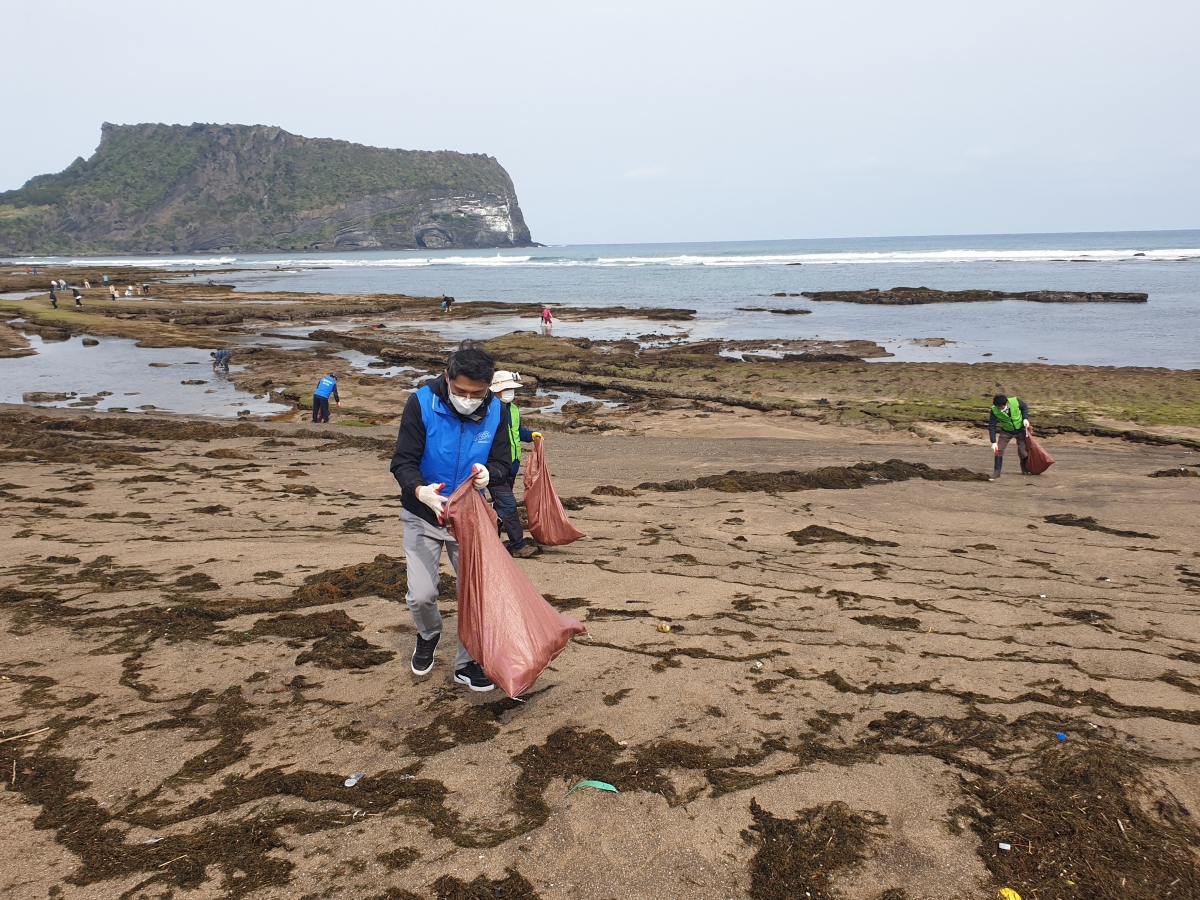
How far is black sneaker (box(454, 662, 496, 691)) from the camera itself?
4184mm

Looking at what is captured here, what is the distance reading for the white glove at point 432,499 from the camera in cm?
380

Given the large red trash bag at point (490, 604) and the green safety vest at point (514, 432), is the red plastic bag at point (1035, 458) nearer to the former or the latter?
the green safety vest at point (514, 432)

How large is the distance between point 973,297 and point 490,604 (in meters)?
47.5

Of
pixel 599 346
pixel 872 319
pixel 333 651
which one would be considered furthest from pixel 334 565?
pixel 872 319

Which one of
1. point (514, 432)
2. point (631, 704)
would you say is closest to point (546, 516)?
point (514, 432)

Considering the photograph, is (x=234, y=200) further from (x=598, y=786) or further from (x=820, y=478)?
(x=598, y=786)

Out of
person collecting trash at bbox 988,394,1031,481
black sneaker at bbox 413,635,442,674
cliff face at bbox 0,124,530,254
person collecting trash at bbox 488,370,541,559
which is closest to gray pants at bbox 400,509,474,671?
black sneaker at bbox 413,635,442,674

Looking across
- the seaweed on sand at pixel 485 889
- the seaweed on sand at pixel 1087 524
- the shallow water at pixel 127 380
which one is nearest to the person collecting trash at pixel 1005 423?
the seaweed on sand at pixel 1087 524

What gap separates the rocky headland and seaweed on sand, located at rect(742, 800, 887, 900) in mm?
44144

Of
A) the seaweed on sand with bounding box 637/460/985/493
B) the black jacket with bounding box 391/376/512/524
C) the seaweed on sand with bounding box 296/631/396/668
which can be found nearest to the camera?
the black jacket with bounding box 391/376/512/524

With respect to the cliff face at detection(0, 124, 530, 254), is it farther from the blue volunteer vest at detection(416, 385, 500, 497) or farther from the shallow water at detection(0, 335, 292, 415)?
the blue volunteer vest at detection(416, 385, 500, 497)

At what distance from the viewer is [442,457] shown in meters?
3.99

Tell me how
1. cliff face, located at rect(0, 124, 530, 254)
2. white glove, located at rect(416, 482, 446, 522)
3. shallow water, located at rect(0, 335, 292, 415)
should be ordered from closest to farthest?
white glove, located at rect(416, 482, 446, 522), shallow water, located at rect(0, 335, 292, 415), cliff face, located at rect(0, 124, 530, 254)

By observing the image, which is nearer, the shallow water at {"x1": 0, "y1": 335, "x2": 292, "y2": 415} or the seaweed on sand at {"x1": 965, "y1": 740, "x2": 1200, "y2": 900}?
the seaweed on sand at {"x1": 965, "y1": 740, "x2": 1200, "y2": 900}
